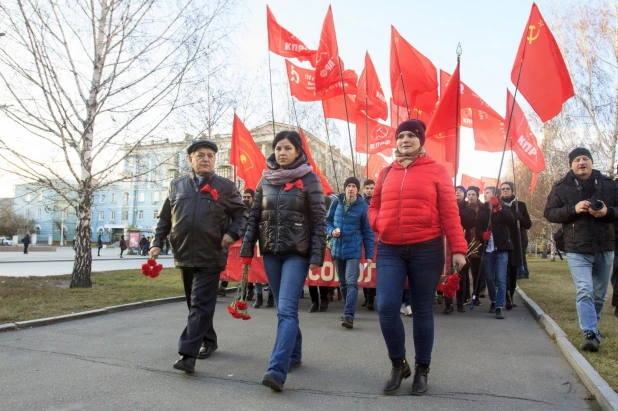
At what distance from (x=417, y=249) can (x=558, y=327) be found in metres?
3.30

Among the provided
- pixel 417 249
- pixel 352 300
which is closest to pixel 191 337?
pixel 417 249

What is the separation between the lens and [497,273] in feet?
24.6

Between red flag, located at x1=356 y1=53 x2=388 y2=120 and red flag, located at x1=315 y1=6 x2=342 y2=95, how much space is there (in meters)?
1.39

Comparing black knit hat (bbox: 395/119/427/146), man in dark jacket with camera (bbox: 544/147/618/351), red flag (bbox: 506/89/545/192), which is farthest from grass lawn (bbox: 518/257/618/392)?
red flag (bbox: 506/89/545/192)

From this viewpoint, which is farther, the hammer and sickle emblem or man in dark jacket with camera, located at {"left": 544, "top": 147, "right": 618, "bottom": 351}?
the hammer and sickle emblem

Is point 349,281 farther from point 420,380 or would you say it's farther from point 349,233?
point 420,380

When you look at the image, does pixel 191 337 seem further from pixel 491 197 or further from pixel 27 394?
pixel 491 197

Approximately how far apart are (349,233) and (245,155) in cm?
529

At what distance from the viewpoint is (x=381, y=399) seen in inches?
133

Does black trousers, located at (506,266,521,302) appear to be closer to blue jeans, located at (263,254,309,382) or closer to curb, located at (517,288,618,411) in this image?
curb, located at (517,288,618,411)

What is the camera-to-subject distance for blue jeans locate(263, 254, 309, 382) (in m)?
3.52

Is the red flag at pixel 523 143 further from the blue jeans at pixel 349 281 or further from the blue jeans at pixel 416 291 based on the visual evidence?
the blue jeans at pixel 416 291

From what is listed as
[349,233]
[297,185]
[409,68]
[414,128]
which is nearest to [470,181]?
[409,68]

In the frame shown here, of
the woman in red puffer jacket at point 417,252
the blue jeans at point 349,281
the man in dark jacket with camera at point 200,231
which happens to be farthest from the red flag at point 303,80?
the woman in red puffer jacket at point 417,252
